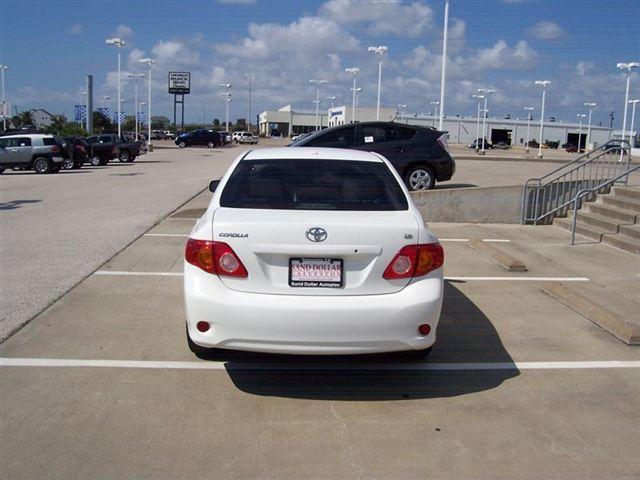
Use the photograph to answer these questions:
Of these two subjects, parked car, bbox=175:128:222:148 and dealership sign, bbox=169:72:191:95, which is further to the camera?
dealership sign, bbox=169:72:191:95

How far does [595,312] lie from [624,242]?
4407mm

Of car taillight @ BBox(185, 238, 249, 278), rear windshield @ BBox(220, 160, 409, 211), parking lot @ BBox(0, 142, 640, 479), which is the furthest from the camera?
rear windshield @ BBox(220, 160, 409, 211)

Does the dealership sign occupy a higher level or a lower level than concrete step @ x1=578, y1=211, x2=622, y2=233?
higher

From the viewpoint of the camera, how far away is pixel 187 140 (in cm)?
6500

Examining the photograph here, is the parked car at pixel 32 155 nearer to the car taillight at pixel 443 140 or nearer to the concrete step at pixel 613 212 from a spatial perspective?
the car taillight at pixel 443 140

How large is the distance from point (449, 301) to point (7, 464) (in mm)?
4770

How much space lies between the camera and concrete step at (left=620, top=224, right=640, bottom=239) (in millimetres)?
10633

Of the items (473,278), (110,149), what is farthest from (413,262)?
(110,149)

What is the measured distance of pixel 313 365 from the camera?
5.42 metres

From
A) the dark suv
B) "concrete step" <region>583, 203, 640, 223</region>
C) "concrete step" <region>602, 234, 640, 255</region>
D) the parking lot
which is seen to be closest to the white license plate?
the parking lot

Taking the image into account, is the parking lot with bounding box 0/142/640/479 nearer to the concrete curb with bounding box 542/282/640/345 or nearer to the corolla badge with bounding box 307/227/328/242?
the concrete curb with bounding box 542/282/640/345

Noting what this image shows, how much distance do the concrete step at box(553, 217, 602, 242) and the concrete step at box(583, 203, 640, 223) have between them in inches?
15.6

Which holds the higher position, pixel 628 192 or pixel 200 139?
pixel 200 139

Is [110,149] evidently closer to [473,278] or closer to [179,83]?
[473,278]
